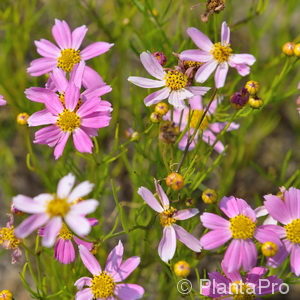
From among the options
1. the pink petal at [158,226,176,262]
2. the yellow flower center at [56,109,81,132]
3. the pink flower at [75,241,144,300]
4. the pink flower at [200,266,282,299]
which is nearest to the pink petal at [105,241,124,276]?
the pink flower at [75,241,144,300]

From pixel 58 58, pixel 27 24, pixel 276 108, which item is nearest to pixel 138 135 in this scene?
pixel 58 58

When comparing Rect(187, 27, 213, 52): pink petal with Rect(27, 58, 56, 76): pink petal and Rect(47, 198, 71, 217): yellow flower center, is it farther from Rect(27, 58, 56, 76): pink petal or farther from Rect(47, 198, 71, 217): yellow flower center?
Rect(47, 198, 71, 217): yellow flower center

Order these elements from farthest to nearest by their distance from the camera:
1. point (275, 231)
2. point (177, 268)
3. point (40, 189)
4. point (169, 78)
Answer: point (40, 189), point (169, 78), point (275, 231), point (177, 268)

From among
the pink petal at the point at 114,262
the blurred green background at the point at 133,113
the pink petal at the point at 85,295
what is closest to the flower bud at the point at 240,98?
the blurred green background at the point at 133,113

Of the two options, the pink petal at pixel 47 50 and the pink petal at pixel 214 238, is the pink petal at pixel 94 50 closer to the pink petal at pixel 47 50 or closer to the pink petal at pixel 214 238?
the pink petal at pixel 47 50

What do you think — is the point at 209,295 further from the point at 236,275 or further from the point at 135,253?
the point at 135,253

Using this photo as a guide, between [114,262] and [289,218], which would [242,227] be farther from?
[114,262]
